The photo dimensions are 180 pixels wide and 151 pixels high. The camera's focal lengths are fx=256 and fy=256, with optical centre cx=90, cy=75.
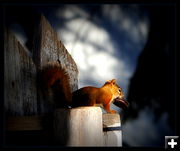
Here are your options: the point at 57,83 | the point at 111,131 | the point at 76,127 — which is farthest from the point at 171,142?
the point at 57,83

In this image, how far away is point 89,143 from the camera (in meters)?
0.84

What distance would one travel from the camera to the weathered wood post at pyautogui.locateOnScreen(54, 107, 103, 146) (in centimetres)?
83

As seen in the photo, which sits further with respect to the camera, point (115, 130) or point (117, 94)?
point (117, 94)

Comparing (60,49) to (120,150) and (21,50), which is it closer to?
(21,50)

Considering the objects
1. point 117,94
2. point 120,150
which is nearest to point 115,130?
point 120,150

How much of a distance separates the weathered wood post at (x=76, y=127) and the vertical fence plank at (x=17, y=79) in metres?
0.14

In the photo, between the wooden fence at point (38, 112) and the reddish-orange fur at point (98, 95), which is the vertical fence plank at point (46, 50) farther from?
the reddish-orange fur at point (98, 95)

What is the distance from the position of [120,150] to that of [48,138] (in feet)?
0.87

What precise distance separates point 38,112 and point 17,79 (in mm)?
159

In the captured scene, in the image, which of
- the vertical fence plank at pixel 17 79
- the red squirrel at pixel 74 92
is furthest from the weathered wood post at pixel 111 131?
the vertical fence plank at pixel 17 79

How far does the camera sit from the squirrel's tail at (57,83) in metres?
0.97

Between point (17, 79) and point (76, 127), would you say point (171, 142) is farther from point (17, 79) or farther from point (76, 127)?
point (17, 79)

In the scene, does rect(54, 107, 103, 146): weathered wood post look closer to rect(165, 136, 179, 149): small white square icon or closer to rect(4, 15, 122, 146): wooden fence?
rect(4, 15, 122, 146): wooden fence

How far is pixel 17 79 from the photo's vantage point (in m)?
0.90
